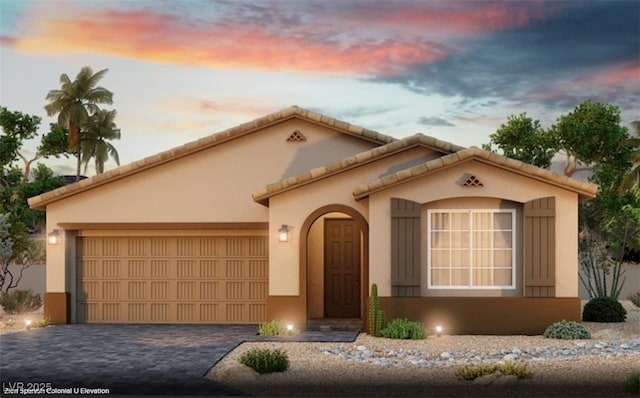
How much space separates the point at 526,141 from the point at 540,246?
1175 cm

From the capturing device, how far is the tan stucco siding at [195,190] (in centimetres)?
2086

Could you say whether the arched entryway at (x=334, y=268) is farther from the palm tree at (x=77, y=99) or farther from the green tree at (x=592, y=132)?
the palm tree at (x=77, y=99)

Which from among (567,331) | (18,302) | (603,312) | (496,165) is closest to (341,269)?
(496,165)

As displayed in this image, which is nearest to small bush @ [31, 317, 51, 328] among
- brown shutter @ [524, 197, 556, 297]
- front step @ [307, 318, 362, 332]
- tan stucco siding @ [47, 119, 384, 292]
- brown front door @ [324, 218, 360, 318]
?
tan stucco siding @ [47, 119, 384, 292]

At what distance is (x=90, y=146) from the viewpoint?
147 feet

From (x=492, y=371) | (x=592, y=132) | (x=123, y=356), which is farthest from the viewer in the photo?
(x=592, y=132)

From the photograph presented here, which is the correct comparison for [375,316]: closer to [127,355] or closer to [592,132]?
[127,355]

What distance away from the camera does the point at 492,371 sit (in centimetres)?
1260

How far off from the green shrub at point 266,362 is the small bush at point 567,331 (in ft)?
20.9

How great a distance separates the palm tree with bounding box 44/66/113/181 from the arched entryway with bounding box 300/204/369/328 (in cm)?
2427

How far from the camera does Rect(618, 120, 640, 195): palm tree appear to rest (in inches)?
958

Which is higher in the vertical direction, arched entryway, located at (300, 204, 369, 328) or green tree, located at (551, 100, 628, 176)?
green tree, located at (551, 100, 628, 176)

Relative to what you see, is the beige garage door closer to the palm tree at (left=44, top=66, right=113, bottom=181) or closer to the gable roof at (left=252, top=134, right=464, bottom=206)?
the gable roof at (left=252, top=134, right=464, bottom=206)

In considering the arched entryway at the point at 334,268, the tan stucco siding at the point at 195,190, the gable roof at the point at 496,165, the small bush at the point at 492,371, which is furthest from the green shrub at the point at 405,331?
the tan stucco siding at the point at 195,190
